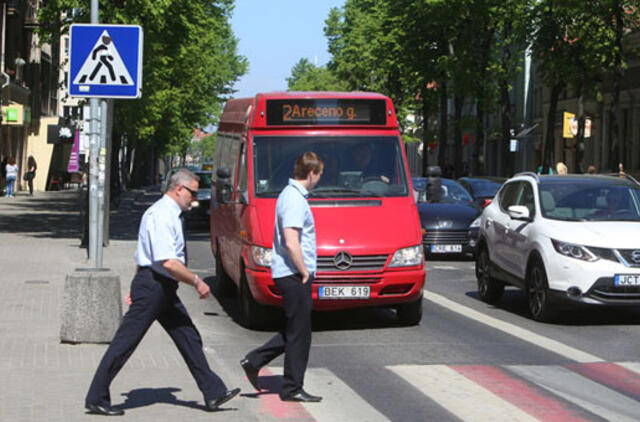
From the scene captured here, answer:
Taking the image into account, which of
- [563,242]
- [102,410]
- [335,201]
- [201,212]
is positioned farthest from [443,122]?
[102,410]

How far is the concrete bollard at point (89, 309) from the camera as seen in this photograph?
1102cm

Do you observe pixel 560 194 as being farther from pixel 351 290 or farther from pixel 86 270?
pixel 86 270

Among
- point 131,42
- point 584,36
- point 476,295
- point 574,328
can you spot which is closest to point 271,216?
point 131,42

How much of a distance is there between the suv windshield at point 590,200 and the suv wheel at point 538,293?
669mm

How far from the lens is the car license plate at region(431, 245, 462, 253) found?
23.2 meters

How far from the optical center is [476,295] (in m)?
17.0

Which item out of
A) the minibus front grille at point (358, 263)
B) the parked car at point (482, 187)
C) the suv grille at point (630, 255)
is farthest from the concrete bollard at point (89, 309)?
the parked car at point (482, 187)

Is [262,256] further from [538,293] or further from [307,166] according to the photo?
[307,166]

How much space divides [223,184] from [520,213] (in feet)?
11.3

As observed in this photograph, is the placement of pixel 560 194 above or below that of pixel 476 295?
above

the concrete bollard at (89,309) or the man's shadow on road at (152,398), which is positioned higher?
the concrete bollard at (89,309)

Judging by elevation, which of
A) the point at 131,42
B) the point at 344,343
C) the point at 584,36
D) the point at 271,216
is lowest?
the point at 344,343

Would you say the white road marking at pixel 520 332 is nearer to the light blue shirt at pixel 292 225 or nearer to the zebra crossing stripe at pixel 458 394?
the zebra crossing stripe at pixel 458 394

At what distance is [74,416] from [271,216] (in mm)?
5561
